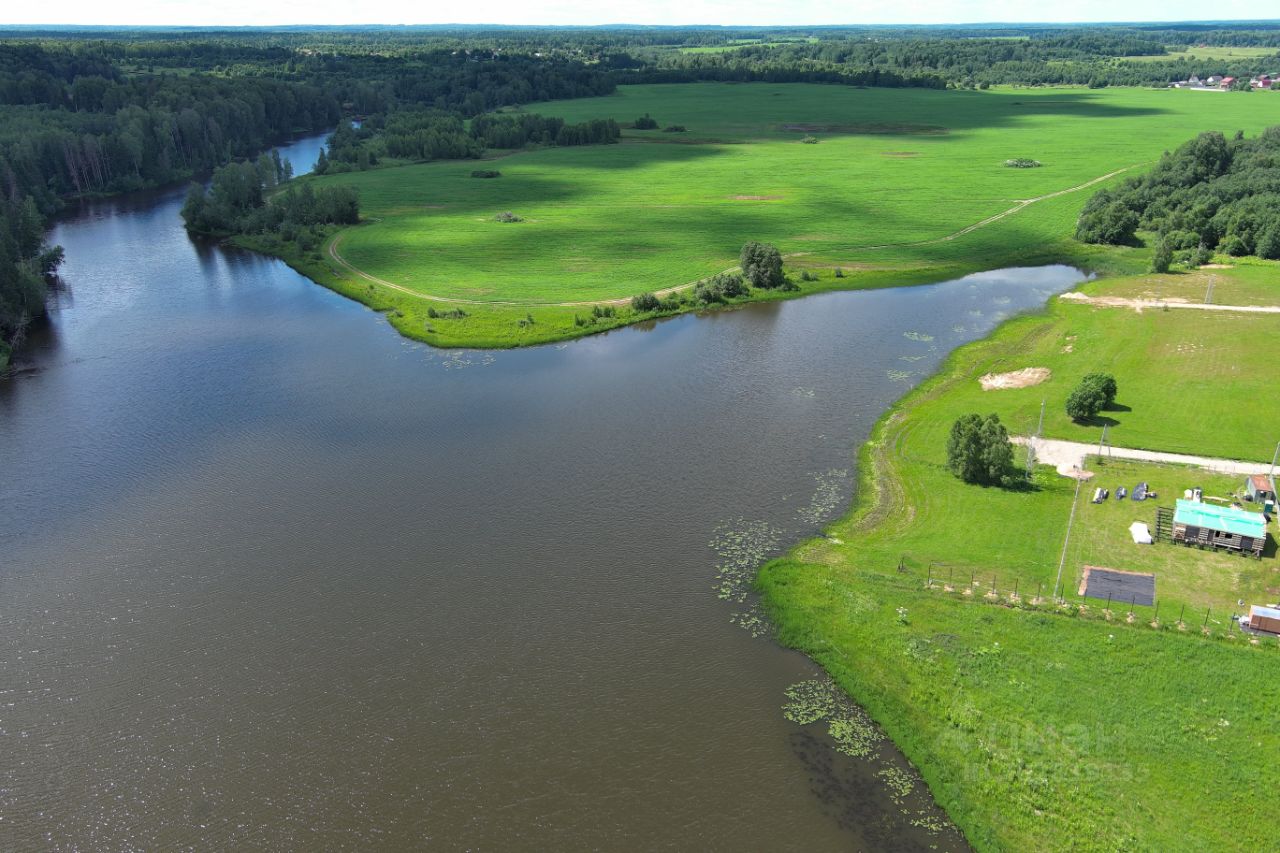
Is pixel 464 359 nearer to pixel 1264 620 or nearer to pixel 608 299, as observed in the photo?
pixel 608 299

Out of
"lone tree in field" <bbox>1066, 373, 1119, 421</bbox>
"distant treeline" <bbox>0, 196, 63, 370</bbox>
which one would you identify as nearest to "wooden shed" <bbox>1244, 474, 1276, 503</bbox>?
"lone tree in field" <bbox>1066, 373, 1119, 421</bbox>

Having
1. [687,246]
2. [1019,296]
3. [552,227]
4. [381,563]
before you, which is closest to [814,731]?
[381,563]

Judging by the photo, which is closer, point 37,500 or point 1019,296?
point 37,500

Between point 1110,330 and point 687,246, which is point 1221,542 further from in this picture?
point 687,246

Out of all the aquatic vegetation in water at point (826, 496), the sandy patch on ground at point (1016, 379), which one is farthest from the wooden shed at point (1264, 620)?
the sandy patch on ground at point (1016, 379)

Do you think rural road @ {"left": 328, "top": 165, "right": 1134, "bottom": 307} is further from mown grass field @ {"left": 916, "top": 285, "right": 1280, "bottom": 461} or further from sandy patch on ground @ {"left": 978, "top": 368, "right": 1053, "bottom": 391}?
sandy patch on ground @ {"left": 978, "top": 368, "right": 1053, "bottom": 391}

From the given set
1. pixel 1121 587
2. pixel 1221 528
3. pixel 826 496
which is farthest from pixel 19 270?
pixel 1221 528
